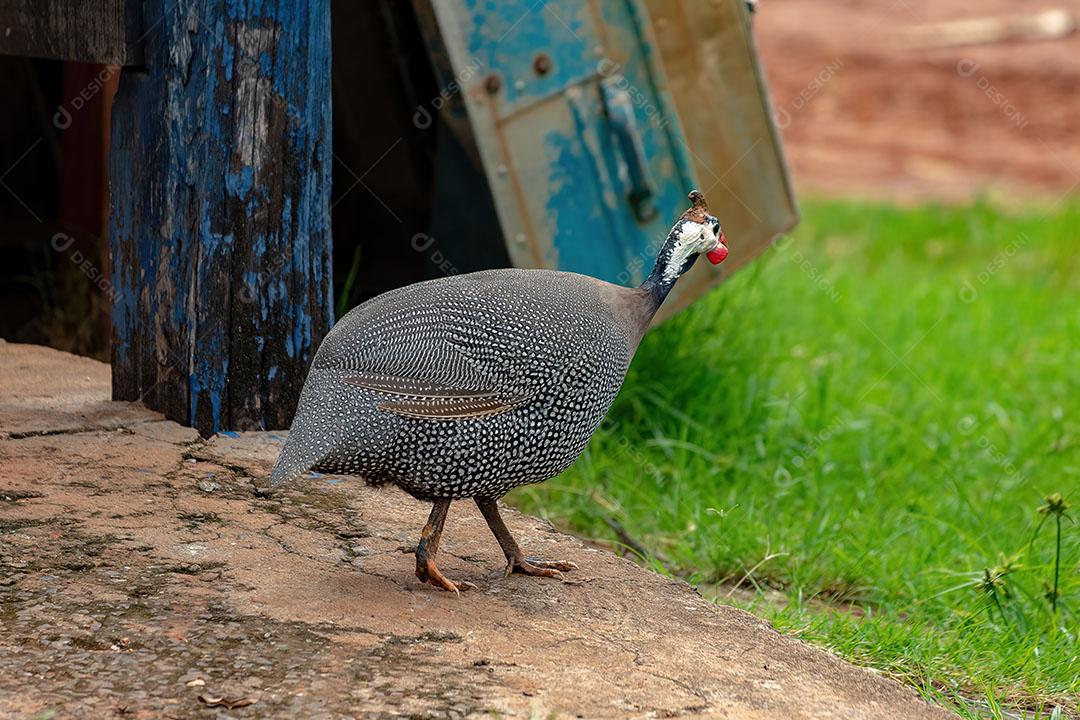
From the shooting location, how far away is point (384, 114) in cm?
616

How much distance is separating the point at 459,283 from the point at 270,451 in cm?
93

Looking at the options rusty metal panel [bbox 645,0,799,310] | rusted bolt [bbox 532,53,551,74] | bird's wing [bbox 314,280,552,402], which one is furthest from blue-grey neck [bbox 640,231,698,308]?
rusty metal panel [bbox 645,0,799,310]

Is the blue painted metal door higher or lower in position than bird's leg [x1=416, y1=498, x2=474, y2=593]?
higher

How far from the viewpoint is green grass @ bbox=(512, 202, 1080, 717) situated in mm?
3982

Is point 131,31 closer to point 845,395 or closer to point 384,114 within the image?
point 384,114

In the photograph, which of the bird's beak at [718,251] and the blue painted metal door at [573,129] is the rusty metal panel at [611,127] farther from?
the bird's beak at [718,251]

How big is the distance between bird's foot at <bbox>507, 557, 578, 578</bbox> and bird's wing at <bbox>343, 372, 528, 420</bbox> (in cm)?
49

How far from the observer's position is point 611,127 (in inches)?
200

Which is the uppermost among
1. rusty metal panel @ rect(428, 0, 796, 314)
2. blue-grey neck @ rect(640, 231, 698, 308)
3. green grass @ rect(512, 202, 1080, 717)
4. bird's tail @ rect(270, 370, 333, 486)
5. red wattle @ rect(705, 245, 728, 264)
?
rusty metal panel @ rect(428, 0, 796, 314)

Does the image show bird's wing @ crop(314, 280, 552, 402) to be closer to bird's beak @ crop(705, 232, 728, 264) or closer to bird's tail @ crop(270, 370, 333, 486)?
bird's tail @ crop(270, 370, 333, 486)

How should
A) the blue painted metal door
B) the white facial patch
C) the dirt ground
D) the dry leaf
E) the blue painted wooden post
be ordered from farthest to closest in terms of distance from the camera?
the dirt ground < the blue painted metal door < the blue painted wooden post < the white facial patch < the dry leaf

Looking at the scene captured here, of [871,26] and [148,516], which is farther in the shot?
[871,26]

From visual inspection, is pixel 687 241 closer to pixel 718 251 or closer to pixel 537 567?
pixel 718 251

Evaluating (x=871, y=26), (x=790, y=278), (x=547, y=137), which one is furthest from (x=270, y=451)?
(x=871, y=26)
